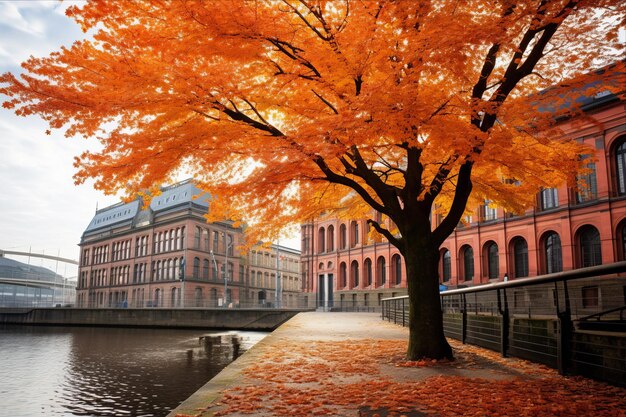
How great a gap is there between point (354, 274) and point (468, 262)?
50.3 feet

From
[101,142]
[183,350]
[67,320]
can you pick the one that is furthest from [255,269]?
[101,142]

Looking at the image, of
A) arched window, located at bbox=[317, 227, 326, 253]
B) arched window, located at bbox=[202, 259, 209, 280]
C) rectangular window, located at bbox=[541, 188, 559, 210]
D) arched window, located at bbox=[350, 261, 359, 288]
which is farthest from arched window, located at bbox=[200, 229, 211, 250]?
rectangular window, located at bbox=[541, 188, 559, 210]

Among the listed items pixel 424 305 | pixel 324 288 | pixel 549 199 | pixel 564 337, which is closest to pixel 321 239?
pixel 324 288

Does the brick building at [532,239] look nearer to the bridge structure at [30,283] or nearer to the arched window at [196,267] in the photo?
the arched window at [196,267]

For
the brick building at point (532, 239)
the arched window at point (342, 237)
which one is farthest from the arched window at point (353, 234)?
the arched window at point (342, 237)

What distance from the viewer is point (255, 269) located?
81.6 meters

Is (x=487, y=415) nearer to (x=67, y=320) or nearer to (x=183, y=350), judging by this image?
(x=183, y=350)

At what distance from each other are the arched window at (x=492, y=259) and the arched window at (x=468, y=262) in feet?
5.40

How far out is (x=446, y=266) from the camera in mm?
44688

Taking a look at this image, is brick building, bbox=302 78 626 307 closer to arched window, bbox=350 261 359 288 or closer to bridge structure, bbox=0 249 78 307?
arched window, bbox=350 261 359 288

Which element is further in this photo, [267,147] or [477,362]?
[267,147]

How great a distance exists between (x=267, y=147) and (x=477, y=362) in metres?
5.52

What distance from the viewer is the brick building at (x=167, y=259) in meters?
68.5

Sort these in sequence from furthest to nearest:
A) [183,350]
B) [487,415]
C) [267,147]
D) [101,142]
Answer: [183,350] → [267,147] → [101,142] → [487,415]
